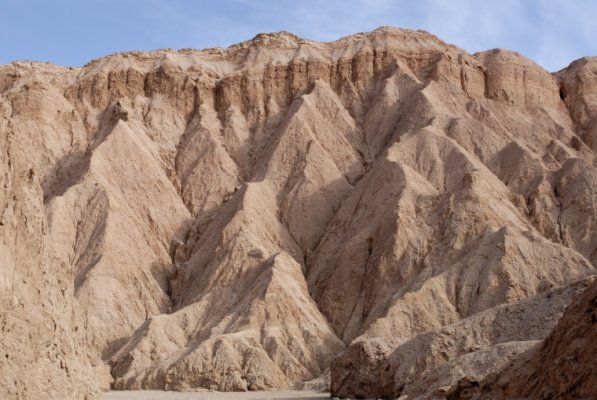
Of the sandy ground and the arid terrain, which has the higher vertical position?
the arid terrain

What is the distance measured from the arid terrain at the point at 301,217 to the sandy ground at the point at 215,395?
1.21 metres

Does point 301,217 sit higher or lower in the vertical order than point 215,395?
higher

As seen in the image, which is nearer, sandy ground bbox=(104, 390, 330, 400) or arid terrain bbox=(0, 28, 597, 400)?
arid terrain bbox=(0, 28, 597, 400)

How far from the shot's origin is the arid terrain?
21.3m

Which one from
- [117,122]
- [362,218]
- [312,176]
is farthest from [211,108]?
[362,218]

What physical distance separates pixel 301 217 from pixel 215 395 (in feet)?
72.8

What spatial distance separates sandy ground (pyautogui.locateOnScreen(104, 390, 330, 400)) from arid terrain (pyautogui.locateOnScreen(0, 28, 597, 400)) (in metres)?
1.21

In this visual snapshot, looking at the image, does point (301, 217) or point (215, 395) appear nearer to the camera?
point (215, 395)

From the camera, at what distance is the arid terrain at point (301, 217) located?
21344 millimetres

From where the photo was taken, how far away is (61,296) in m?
16.4

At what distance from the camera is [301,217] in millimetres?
57000

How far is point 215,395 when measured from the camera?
36.2 meters

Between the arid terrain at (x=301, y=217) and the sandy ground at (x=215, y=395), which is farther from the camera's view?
the sandy ground at (x=215, y=395)

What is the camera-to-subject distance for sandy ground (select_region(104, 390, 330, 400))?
33531 millimetres
